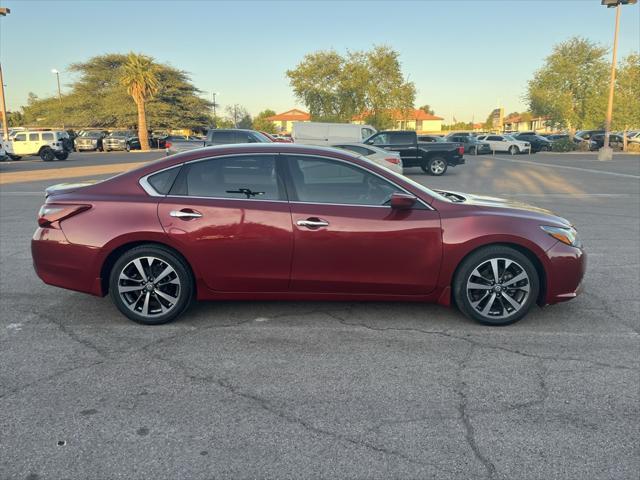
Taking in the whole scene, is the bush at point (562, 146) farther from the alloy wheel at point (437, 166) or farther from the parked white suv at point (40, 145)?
the parked white suv at point (40, 145)

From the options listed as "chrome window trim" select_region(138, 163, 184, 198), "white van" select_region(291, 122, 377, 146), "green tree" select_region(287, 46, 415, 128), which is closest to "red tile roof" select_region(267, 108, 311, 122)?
"green tree" select_region(287, 46, 415, 128)

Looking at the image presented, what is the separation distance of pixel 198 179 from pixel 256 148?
1.88 ft

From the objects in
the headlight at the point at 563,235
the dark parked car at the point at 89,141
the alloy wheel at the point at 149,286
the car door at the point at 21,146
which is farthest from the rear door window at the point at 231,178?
the dark parked car at the point at 89,141

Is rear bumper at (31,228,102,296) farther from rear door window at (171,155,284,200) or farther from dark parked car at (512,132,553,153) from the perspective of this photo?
dark parked car at (512,132,553,153)

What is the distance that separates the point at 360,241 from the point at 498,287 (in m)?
1.24

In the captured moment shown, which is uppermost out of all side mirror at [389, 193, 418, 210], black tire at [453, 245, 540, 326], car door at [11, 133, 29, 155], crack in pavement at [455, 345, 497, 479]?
car door at [11, 133, 29, 155]

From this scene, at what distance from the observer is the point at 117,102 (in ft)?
198

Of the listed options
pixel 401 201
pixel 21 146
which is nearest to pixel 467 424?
pixel 401 201

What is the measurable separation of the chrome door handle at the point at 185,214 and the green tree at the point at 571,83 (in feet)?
158

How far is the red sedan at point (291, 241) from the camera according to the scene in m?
4.12

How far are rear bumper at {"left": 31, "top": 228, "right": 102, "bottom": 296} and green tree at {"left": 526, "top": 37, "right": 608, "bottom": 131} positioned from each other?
4878 centimetres

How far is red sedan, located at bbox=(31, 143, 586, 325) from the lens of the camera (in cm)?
412

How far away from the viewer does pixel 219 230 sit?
163 inches

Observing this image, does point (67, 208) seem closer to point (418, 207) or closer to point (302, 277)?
point (302, 277)
